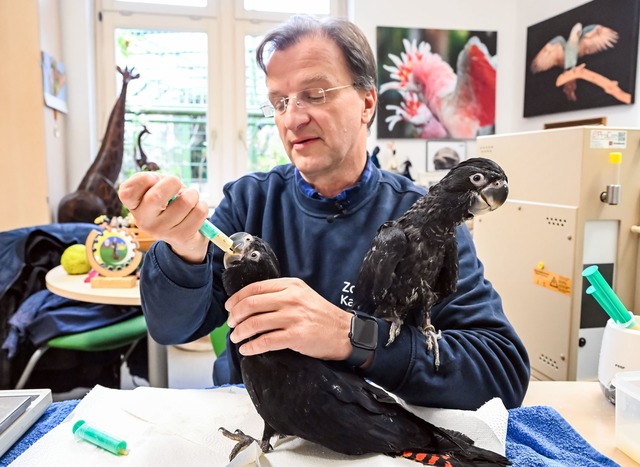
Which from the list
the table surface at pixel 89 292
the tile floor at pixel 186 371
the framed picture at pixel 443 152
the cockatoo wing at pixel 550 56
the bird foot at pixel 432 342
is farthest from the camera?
the framed picture at pixel 443 152

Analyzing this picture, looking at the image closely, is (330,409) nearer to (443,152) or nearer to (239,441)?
(239,441)

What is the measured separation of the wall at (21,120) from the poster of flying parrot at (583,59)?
2.74 meters

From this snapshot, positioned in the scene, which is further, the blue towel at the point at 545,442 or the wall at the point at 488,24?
the wall at the point at 488,24

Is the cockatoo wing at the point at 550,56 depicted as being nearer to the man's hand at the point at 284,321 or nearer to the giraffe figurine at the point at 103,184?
the giraffe figurine at the point at 103,184

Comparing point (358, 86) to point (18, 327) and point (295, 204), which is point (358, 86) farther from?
point (18, 327)

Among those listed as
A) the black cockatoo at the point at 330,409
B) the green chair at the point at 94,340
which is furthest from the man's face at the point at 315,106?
the green chair at the point at 94,340

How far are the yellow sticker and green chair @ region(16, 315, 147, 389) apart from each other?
1.37 meters

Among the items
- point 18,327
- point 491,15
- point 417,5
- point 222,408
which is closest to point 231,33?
point 417,5

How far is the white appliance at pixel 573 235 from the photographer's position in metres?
1.27

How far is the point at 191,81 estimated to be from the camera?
317cm

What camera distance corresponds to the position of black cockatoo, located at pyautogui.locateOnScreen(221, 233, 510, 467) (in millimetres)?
557

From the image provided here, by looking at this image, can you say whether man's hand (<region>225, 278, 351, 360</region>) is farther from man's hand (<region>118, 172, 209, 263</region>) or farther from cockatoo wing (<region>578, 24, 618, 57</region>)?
cockatoo wing (<region>578, 24, 618, 57</region>)

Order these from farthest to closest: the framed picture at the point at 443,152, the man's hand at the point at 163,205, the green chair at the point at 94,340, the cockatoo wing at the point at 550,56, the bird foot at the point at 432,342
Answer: the framed picture at the point at 443,152 < the cockatoo wing at the point at 550,56 < the green chair at the point at 94,340 < the bird foot at the point at 432,342 < the man's hand at the point at 163,205

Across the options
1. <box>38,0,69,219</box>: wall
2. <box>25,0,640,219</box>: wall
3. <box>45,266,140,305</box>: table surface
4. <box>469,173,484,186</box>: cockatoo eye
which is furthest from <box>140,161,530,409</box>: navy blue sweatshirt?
<box>25,0,640,219</box>: wall
